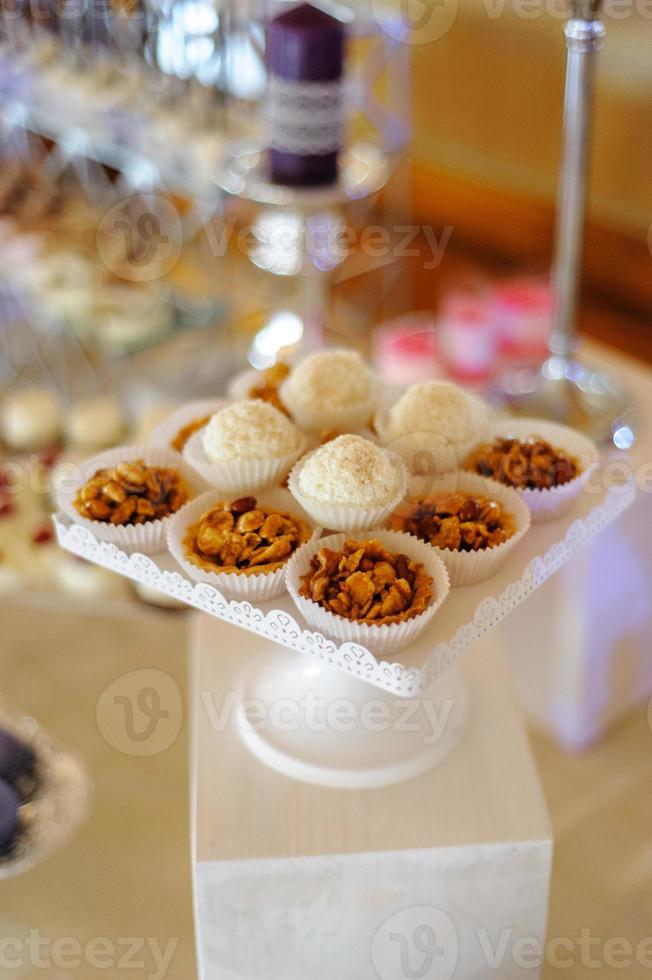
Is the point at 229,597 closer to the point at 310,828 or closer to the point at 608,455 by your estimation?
the point at 310,828

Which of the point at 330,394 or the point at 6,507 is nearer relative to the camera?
the point at 330,394

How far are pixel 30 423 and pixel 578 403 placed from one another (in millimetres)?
891

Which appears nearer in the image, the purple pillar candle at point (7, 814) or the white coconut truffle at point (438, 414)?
the white coconut truffle at point (438, 414)

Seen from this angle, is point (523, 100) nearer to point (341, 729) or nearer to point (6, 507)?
point (6, 507)

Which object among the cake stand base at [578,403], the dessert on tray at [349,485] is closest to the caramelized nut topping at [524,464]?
the dessert on tray at [349,485]

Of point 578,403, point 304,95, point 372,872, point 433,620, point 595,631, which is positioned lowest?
point 595,631

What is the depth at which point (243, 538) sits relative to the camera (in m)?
0.88

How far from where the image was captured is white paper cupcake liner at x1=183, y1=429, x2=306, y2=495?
0.94 m

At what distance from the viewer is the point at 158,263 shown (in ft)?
7.20

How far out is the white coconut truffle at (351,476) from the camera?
0.87 metres

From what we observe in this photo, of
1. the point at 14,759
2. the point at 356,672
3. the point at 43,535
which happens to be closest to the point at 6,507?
the point at 43,535

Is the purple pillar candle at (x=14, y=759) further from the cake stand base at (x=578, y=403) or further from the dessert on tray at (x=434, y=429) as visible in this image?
the cake stand base at (x=578, y=403)

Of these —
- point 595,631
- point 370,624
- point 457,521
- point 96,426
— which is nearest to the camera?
point 370,624

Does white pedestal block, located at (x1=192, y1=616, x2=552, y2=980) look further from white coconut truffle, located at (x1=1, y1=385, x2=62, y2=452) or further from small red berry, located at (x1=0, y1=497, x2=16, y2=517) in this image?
white coconut truffle, located at (x1=1, y1=385, x2=62, y2=452)
